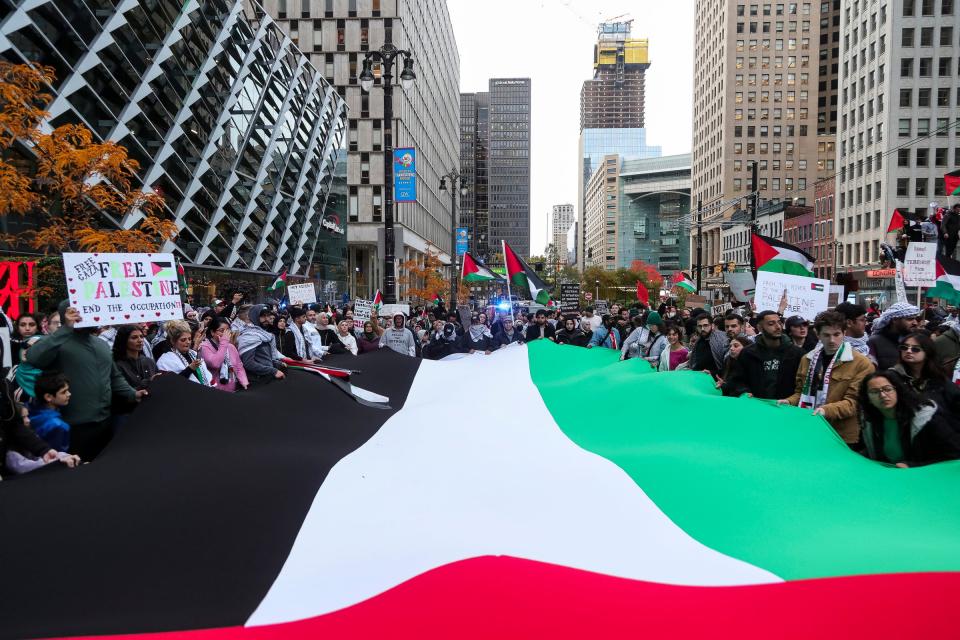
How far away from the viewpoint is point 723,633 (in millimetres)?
3244

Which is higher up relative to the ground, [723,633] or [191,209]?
[191,209]

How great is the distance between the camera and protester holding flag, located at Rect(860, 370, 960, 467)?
5129mm

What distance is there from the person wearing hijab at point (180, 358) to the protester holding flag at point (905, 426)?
266 inches

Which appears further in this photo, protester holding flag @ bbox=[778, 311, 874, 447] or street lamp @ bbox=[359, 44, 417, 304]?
street lamp @ bbox=[359, 44, 417, 304]

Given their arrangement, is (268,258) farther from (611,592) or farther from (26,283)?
(611,592)

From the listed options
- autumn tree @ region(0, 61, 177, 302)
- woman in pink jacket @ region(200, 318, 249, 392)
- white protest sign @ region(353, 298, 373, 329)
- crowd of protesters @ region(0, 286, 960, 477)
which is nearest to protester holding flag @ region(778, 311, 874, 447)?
crowd of protesters @ region(0, 286, 960, 477)

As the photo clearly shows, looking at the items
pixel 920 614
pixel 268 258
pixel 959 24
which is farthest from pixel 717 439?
pixel 959 24

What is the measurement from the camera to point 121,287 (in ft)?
26.0

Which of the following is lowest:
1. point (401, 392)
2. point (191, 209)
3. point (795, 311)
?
point (401, 392)

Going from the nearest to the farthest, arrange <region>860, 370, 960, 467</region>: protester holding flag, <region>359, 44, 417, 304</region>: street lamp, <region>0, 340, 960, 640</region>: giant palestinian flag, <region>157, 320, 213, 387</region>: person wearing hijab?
<region>0, 340, 960, 640</region>: giant palestinian flag
<region>860, 370, 960, 467</region>: protester holding flag
<region>157, 320, 213, 387</region>: person wearing hijab
<region>359, 44, 417, 304</region>: street lamp

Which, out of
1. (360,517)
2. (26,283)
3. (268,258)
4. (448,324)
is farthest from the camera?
(268,258)

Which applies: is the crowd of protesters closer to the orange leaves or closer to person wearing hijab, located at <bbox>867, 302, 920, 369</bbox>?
person wearing hijab, located at <bbox>867, 302, 920, 369</bbox>

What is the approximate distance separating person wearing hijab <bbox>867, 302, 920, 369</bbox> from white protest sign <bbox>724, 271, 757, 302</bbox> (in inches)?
232

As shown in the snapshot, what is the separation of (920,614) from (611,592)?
1.42m
